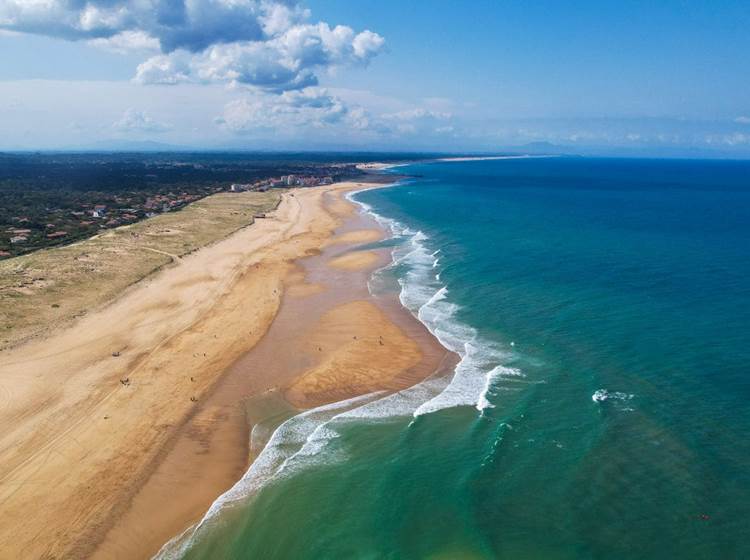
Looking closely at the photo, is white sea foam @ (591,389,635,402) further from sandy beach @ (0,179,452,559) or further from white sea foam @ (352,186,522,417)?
sandy beach @ (0,179,452,559)

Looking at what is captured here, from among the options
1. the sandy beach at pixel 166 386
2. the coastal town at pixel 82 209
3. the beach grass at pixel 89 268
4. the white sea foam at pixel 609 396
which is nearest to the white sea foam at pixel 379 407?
the sandy beach at pixel 166 386

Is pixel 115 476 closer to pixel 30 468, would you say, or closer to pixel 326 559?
pixel 30 468

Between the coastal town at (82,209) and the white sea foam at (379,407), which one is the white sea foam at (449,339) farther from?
the coastal town at (82,209)

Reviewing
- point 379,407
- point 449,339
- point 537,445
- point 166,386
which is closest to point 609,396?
point 537,445

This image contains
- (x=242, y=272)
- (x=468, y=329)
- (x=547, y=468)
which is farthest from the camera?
(x=242, y=272)

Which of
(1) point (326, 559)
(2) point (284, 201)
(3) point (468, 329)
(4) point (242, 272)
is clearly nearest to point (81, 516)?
(1) point (326, 559)

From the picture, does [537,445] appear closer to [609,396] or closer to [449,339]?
[609,396]
